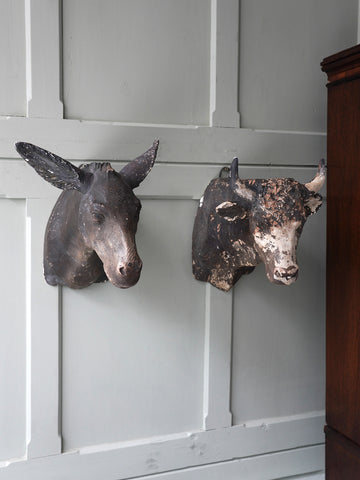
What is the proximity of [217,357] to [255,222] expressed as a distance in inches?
27.4

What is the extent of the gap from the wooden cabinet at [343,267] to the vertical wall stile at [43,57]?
1.02m

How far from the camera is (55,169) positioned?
1.60 meters

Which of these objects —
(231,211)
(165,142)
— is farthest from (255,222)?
(165,142)

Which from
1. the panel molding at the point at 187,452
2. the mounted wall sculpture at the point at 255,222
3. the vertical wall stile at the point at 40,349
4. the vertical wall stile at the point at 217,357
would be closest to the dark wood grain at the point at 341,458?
the panel molding at the point at 187,452

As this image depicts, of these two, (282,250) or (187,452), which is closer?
(282,250)

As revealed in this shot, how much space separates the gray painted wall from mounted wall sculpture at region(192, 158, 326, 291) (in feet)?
0.44

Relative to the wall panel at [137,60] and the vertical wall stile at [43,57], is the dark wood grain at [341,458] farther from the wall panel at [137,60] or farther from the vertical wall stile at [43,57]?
the vertical wall stile at [43,57]

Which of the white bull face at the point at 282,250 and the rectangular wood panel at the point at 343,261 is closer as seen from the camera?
the white bull face at the point at 282,250

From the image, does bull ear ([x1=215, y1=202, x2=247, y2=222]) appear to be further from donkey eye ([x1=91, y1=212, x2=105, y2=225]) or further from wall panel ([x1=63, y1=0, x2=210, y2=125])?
wall panel ([x1=63, y1=0, x2=210, y2=125])

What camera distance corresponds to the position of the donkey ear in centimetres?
156

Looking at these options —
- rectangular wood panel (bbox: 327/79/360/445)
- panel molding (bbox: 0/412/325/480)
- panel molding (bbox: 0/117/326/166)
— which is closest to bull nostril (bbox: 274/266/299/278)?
rectangular wood panel (bbox: 327/79/360/445)

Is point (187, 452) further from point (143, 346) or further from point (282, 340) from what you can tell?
point (282, 340)

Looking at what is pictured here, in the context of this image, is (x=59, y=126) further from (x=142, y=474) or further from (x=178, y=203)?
(x=142, y=474)

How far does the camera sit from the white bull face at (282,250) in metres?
1.63
